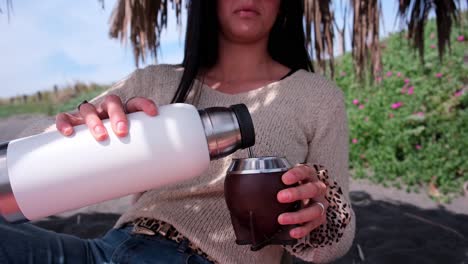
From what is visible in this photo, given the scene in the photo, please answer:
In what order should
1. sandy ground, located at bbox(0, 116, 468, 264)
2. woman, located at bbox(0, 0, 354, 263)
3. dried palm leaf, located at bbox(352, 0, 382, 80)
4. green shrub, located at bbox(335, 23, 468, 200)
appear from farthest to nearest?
green shrub, located at bbox(335, 23, 468, 200), sandy ground, located at bbox(0, 116, 468, 264), dried palm leaf, located at bbox(352, 0, 382, 80), woman, located at bbox(0, 0, 354, 263)

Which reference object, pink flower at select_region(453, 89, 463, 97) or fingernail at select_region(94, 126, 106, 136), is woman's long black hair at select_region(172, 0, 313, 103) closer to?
fingernail at select_region(94, 126, 106, 136)

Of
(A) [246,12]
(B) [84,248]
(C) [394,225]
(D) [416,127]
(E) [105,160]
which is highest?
(A) [246,12]

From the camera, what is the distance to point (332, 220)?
3.36 ft

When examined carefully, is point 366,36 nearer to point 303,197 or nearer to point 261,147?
point 261,147

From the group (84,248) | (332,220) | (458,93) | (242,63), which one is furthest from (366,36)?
(458,93)

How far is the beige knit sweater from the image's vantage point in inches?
43.6

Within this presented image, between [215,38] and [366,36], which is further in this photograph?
[366,36]

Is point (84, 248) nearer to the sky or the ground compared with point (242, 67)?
nearer to the ground

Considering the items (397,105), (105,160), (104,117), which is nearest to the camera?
(105,160)

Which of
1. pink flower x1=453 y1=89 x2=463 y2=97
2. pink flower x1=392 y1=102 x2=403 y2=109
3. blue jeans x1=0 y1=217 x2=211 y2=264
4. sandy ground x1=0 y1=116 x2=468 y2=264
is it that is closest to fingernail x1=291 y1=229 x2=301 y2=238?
blue jeans x1=0 y1=217 x2=211 y2=264

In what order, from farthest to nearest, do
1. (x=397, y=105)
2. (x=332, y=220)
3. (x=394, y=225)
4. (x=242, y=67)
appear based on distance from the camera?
(x=397, y=105), (x=394, y=225), (x=242, y=67), (x=332, y=220)

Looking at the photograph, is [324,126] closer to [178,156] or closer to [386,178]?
[178,156]

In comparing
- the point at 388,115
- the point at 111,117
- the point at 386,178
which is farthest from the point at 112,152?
the point at 388,115

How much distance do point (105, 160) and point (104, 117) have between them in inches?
6.0
